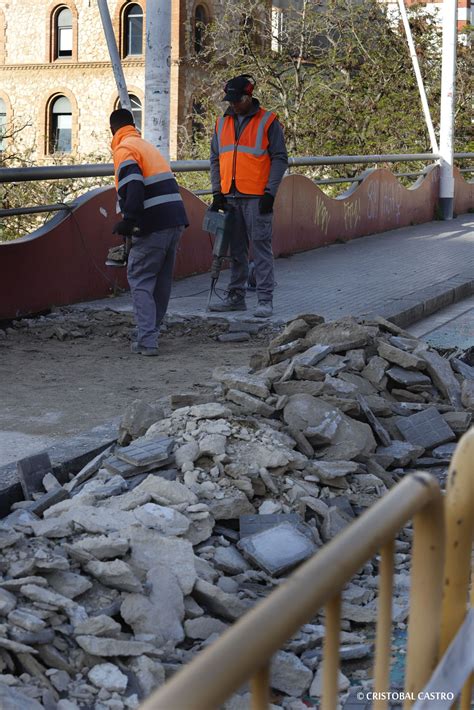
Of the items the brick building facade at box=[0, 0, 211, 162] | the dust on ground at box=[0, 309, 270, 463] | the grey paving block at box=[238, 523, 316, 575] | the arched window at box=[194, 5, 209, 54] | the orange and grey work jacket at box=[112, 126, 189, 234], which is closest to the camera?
the grey paving block at box=[238, 523, 316, 575]

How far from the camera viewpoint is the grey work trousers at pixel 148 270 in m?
8.24

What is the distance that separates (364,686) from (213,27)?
28.6 m

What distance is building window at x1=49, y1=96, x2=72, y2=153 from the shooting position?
137 ft

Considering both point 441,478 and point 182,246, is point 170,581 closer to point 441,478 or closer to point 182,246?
point 441,478

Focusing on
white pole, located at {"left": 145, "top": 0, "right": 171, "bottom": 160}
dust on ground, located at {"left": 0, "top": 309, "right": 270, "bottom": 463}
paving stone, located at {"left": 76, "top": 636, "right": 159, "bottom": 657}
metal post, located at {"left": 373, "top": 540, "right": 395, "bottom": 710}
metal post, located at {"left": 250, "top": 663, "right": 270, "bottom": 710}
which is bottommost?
dust on ground, located at {"left": 0, "top": 309, "right": 270, "bottom": 463}

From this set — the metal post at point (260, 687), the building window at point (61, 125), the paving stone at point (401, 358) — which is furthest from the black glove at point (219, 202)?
the building window at point (61, 125)

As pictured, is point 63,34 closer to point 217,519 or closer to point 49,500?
point 49,500

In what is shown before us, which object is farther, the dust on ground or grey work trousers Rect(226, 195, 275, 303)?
grey work trousers Rect(226, 195, 275, 303)

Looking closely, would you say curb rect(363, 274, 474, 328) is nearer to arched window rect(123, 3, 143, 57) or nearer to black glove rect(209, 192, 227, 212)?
black glove rect(209, 192, 227, 212)

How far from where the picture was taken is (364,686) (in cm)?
349

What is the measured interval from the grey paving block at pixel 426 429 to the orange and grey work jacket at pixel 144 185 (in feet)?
8.96

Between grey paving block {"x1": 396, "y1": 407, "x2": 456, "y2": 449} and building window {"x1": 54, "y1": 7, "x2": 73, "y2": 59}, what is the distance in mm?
37712

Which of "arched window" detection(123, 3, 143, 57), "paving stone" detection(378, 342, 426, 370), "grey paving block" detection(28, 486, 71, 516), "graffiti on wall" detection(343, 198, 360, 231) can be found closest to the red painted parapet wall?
"graffiti on wall" detection(343, 198, 360, 231)

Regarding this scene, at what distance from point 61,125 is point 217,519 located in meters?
39.3
